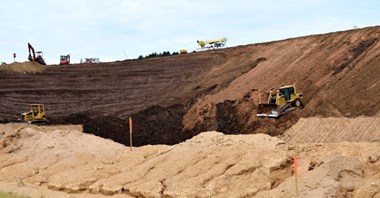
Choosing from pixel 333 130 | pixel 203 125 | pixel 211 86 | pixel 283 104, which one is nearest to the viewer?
pixel 333 130

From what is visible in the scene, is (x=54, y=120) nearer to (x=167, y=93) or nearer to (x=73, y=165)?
(x=167, y=93)

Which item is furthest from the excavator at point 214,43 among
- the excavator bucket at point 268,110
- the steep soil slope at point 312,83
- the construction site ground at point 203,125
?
the excavator bucket at point 268,110

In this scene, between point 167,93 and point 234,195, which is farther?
point 167,93

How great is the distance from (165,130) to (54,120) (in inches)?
493

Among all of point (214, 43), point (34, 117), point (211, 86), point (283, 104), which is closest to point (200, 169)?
point (283, 104)

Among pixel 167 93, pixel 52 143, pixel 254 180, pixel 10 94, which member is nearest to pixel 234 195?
pixel 254 180

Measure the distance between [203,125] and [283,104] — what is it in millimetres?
5670

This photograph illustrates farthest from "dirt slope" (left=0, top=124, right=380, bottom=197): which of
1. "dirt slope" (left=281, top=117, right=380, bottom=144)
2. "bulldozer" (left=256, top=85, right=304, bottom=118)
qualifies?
"bulldozer" (left=256, top=85, right=304, bottom=118)

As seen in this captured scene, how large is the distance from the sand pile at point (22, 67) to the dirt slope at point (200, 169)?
31488 millimetres

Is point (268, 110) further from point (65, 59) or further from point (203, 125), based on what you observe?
point (65, 59)

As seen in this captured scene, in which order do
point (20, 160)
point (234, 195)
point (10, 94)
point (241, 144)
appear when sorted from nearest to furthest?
point (234, 195), point (241, 144), point (20, 160), point (10, 94)

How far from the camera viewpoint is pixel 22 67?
190 ft

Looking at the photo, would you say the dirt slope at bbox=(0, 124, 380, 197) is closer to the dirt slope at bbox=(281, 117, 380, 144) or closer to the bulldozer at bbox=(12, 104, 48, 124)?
the dirt slope at bbox=(281, 117, 380, 144)

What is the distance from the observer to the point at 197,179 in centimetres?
1736
